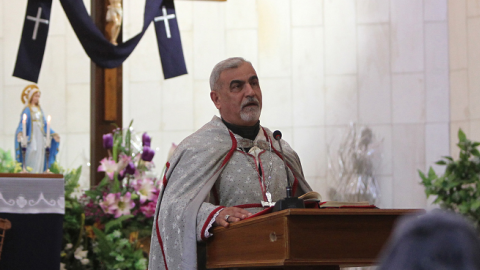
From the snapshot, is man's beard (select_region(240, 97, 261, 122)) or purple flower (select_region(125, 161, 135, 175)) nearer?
man's beard (select_region(240, 97, 261, 122))

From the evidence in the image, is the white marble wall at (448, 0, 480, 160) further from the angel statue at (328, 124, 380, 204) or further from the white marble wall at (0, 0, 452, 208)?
the angel statue at (328, 124, 380, 204)

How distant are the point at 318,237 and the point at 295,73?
15.9 feet

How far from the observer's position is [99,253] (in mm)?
4688

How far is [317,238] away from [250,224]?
0.30m

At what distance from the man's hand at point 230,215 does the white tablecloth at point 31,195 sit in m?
1.84

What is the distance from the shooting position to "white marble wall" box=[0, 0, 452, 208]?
6621 mm

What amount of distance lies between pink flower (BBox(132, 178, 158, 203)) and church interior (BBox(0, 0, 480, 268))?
174cm

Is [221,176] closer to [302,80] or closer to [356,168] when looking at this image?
[356,168]

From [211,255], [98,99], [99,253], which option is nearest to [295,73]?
[98,99]

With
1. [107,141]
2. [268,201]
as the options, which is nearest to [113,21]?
[107,141]

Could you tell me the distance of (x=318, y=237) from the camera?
2141 mm

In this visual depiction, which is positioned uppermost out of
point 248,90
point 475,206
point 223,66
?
point 223,66

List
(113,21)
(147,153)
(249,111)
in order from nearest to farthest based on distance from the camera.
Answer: (249,111) → (147,153) → (113,21)

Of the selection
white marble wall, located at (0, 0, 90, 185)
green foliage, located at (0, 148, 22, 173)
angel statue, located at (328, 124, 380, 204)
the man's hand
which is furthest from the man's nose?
white marble wall, located at (0, 0, 90, 185)
